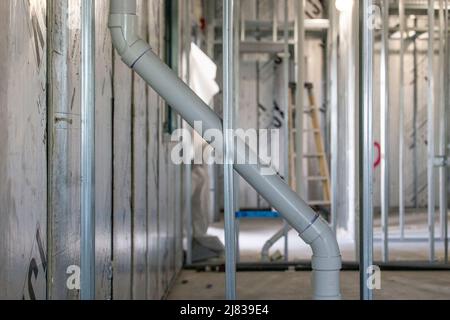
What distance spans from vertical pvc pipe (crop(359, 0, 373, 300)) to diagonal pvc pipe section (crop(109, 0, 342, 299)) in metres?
0.17

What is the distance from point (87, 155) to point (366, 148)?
853 mm

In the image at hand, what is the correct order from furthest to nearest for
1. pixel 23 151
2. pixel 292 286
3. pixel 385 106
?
1. pixel 385 106
2. pixel 292 286
3. pixel 23 151

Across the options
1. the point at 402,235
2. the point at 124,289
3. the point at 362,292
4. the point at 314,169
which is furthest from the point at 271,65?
the point at 362,292

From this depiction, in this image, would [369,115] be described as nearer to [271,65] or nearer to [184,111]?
[184,111]

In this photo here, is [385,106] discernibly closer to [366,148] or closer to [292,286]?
[292,286]

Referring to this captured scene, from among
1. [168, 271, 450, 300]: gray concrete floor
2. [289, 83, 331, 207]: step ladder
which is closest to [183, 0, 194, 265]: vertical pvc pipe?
[168, 271, 450, 300]: gray concrete floor

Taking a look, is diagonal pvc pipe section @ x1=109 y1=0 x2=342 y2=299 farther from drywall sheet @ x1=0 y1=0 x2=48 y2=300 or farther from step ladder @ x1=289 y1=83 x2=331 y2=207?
step ladder @ x1=289 y1=83 x2=331 y2=207

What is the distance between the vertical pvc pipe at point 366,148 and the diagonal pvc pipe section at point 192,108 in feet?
0.55

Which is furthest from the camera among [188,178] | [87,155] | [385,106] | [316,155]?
[316,155]

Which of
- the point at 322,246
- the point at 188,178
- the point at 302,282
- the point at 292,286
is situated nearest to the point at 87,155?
the point at 322,246

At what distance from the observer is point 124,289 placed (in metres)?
2.62

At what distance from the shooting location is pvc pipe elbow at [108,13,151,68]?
6.20 ft

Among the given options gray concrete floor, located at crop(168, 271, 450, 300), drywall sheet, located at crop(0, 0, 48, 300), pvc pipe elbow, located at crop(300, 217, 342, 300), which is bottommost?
gray concrete floor, located at crop(168, 271, 450, 300)

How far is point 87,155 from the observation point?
1.77 metres
